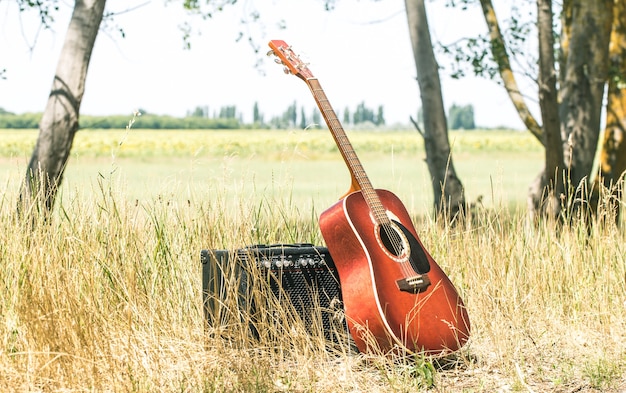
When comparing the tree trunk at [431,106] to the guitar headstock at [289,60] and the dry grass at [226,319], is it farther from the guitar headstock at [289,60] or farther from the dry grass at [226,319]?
the guitar headstock at [289,60]

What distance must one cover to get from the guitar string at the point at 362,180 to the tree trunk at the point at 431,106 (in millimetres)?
2619

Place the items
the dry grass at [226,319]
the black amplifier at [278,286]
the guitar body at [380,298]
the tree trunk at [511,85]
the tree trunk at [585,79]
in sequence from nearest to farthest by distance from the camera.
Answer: the dry grass at [226,319] → the guitar body at [380,298] → the black amplifier at [278,286] → the tree trunk at [585,79] → the tree trunk at [511,85]

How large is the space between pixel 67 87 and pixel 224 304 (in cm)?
268

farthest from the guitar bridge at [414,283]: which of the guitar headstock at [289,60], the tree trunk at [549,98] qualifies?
the tree trunk at [549,98]

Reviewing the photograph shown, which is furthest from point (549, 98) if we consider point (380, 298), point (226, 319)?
point (226, 319)

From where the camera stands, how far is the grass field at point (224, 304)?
10.3 feet

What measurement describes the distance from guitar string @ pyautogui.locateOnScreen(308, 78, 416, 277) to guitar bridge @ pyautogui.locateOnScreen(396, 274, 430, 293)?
0.09 feet

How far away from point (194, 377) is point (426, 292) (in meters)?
1.07

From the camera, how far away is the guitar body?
3258mm

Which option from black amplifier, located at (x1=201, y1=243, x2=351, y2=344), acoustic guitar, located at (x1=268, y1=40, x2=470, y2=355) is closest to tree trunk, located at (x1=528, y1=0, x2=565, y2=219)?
acoustic guitar, located at (x1=268, y1=40, x2=470, y2=355)

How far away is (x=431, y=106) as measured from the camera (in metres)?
6.34

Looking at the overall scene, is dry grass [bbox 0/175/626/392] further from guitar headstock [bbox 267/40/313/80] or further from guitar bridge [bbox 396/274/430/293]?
guitar headstock [bbox 267/40/313/80]

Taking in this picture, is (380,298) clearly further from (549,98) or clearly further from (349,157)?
(549,98)

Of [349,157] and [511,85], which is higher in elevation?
[511,85]
